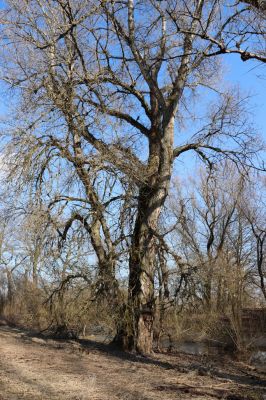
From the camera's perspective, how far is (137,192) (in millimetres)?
12289

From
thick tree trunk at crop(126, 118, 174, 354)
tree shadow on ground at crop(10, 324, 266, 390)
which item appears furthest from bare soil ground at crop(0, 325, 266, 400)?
thick tree trunk at crop(126, 118, 174, 354)

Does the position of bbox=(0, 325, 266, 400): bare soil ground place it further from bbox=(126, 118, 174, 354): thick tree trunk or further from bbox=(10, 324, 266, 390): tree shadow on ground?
bbox=(126, 118, 174, 354): thick tree trunk

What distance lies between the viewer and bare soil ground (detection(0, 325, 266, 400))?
7.13m

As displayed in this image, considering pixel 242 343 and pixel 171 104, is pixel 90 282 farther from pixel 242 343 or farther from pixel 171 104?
pixel 242 343

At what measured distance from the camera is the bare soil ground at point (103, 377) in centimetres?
713

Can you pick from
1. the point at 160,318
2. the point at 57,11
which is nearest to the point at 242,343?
the point at 160,318

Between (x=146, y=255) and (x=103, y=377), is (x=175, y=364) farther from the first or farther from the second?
(x=103, y=377)

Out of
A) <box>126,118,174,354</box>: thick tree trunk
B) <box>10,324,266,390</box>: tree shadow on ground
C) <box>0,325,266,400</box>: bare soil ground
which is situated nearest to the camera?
<box>0,325,266,400</box>: bare soil ground

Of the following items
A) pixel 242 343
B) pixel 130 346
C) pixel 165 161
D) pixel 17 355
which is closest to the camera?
pixel 17 355

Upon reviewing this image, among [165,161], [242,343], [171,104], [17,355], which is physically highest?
[171,104]

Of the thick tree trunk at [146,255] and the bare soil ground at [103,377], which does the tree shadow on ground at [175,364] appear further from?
the thick tree trunk at [146,255]

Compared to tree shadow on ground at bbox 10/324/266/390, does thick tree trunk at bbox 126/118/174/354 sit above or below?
above

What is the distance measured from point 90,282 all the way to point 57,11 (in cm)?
729

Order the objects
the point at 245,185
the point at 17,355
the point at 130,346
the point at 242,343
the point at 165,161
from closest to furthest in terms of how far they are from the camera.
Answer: the point at 17,355 → the point at 130,346 → the point at 165,161 → the point at 245,185 → the point at 242,343
